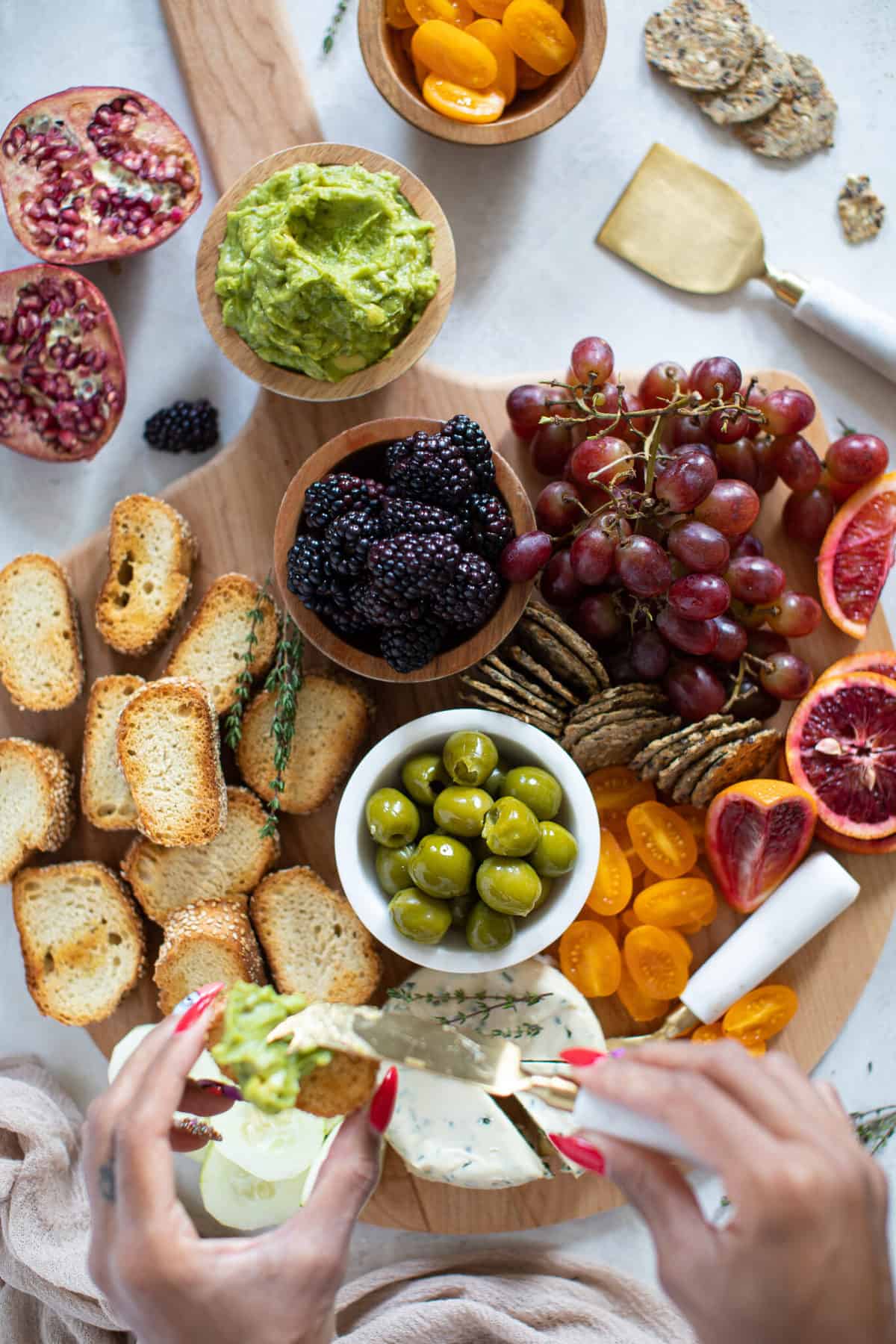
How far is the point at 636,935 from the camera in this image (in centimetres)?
202

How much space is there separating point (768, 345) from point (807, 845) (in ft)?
3.49

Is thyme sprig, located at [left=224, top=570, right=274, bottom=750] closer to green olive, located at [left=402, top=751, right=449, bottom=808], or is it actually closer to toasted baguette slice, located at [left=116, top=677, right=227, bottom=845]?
toasted baguette slice, located at [left=116, top=677, right=227, bottom=845]

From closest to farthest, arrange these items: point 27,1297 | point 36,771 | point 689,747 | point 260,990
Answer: point 260,990, point 689,747, point 36,771, point 27,1297

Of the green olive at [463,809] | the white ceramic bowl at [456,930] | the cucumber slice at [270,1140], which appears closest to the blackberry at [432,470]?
the white ceramic bowl at [456,930]

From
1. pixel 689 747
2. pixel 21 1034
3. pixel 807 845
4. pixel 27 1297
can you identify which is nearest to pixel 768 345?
pixel 689 747

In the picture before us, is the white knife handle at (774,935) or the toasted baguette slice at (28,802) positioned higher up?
the white knife handle at (774,935)

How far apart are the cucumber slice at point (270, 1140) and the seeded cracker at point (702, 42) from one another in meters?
2.30

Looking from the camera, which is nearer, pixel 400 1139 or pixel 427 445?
pixel 427 445

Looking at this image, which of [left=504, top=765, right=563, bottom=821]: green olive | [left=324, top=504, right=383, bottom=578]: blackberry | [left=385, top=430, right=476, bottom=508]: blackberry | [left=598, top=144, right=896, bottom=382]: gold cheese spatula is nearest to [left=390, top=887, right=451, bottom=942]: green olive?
[left=504, top=765, right=563, bottom=821]: green olive

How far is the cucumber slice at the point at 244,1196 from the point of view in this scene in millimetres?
2109

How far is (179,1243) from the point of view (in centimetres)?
128

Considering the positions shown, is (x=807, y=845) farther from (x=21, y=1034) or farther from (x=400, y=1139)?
(x=21, y=1034)

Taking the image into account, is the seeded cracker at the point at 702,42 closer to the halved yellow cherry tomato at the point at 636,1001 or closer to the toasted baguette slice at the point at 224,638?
the toasted baguette slice at the point at 224,638

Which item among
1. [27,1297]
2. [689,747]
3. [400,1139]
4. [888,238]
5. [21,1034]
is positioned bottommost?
[27,1297]
